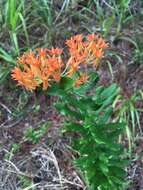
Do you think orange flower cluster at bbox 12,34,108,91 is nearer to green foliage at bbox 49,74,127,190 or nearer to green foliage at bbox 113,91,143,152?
green foliage at bbox 49,74,127,190

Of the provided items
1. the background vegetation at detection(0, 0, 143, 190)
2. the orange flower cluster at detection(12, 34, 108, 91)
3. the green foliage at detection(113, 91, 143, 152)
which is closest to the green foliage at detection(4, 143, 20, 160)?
the background vegetation at detection(0, 0, 143, 190)

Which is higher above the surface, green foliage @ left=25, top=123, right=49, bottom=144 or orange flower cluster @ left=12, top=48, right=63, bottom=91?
orange flower cluster @ left=12, top=48, right=63, bottom=91

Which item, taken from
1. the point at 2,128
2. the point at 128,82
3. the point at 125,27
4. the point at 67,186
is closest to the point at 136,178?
the point at 67,186

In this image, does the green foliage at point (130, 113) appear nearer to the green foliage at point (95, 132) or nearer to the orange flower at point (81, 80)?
the green foliage at point (95, 132)

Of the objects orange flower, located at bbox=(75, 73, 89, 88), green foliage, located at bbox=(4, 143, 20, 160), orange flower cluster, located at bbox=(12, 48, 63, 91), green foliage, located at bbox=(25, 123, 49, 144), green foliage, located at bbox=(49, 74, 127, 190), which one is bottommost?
green foliage, located at bbox=(4, 143, 20, 160)

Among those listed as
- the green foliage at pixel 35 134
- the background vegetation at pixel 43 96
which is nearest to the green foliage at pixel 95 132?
the background vegetation at pixel 43 96

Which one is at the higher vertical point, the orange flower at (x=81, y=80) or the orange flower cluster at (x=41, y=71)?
the orange flower cluster at (x=41, y=71)

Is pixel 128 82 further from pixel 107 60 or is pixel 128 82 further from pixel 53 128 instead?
pixel 53 128

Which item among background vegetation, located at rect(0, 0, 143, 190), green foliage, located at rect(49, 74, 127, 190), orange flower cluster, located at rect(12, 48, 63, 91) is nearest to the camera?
orange flower cluster, located at rect(12, 48, 63, 91)
